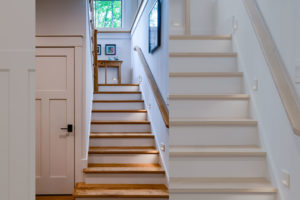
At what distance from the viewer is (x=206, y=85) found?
4.00 meters

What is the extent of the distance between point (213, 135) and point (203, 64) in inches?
43.3

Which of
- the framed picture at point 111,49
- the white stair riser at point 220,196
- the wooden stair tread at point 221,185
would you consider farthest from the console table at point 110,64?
the white stair riser at point 220,196

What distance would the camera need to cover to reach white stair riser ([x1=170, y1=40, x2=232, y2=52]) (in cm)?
462

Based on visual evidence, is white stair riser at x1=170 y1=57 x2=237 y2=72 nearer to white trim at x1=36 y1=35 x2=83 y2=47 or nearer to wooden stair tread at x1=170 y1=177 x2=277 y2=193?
white trim at x1=36 y1=35 x2=83 y2=47

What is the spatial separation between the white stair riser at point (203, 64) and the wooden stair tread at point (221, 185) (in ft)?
4.90

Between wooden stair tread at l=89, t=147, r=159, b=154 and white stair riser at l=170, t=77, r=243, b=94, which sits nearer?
white stair riser at l=170, t=77, r=243, b=94

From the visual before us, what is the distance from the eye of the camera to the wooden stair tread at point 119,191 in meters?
3.96

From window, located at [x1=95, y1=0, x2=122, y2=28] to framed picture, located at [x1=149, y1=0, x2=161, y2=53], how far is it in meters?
4.37

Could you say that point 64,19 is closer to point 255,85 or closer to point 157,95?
point 157,95

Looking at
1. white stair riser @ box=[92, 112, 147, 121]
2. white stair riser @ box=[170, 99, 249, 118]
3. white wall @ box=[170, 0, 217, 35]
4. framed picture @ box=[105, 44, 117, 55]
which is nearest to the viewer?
white stair riser @ box=[170, 99, 249, 118]

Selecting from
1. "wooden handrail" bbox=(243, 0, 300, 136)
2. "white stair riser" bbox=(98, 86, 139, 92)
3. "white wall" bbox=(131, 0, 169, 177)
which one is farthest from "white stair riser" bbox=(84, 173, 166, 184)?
"white stair riser" bbox=(98, 86, 139, 92)

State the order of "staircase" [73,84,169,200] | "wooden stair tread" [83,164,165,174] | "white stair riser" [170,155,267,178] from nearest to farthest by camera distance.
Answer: "white stair riser" [170,155,267,178], "staircase" [73,84,169,200], "wooden stair tread" [83,164,165,174]

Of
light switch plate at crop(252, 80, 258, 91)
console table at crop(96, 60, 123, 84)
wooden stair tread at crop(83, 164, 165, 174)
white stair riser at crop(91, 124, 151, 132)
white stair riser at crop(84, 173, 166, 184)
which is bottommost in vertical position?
white stair riser at crop(84, 173, 166, 184)

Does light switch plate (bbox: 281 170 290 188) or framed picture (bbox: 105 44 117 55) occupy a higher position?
framed picture (bbox: 105 44 117 55)
